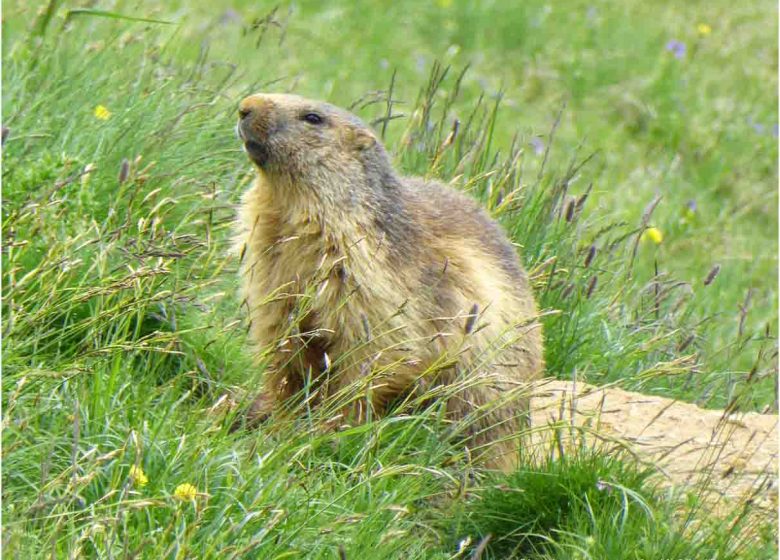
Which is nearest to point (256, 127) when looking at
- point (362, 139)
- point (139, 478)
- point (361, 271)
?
point (362, 139)

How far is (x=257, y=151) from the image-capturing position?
4332 millimetres

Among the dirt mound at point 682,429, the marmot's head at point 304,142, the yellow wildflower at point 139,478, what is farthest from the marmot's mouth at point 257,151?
the yellow wildflower at point 139,478

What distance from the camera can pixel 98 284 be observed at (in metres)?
3.91

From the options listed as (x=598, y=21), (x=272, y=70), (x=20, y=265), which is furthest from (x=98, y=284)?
(x=598, y=21)

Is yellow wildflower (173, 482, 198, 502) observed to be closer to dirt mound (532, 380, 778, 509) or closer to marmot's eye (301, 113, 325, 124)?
dirt mound (532, 380, 778, 509)

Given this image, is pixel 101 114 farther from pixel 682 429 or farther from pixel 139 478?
pixel 682 429

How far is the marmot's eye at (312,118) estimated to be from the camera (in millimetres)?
4414

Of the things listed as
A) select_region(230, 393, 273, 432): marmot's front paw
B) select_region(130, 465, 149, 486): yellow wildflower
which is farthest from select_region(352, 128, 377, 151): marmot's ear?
select_region(130, 465, 149, 486): yellow wildflower

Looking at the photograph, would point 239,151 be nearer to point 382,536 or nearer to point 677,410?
point 677,410

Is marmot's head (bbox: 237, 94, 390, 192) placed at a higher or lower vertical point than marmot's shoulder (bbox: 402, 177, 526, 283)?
higher

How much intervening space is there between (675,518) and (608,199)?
5.07m

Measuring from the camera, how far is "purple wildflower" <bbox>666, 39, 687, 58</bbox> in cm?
1018

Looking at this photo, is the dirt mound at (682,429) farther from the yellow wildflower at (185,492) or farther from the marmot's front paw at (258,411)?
the yellow wildflower at (185,492)

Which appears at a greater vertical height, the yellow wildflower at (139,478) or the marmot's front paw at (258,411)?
the yellow wildflower at (139,478)
